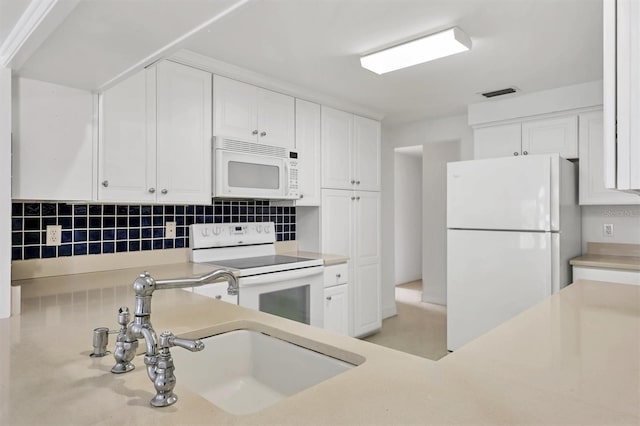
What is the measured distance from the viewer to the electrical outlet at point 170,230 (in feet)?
9.06

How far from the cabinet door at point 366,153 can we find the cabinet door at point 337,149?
3.1 inches

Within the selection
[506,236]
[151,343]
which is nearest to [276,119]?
[506,236]

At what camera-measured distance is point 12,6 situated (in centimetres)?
111

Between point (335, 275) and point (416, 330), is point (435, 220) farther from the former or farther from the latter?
point (335, 275)

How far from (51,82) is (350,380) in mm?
1601

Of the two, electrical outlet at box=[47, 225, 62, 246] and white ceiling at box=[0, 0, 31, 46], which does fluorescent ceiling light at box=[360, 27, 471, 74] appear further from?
electrical outlet at box=[47, 225, 62, 246]

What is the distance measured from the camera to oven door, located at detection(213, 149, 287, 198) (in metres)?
2.68

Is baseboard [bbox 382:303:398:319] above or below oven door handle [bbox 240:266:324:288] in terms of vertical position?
below

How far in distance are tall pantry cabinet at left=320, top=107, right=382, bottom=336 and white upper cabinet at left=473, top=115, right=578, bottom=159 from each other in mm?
1007

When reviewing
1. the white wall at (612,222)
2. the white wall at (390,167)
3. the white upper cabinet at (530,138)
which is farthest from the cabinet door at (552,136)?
the white wall at (390,167)

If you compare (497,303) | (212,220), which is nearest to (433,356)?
(497,303)

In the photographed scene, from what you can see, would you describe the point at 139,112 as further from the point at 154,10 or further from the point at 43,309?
the point at 154,10

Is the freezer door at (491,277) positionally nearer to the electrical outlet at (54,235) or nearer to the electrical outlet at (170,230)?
the electrical outlet at (170,230)

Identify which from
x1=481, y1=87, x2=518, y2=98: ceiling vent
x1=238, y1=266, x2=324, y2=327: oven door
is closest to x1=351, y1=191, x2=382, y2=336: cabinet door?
x1=238, y1=266, x2=324, y2=327: oven door
